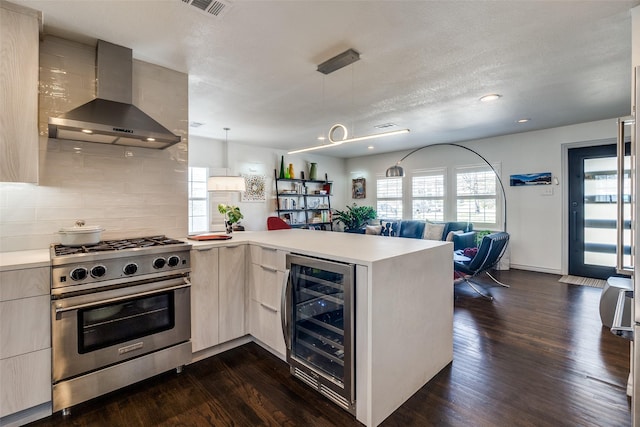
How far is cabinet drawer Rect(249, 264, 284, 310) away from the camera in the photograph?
7.55ft

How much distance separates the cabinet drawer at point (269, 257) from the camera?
7.34ft

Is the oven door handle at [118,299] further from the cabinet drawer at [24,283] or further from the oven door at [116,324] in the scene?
the cabinet drawer at [24,283]

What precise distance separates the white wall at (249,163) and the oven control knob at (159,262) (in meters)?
3.83

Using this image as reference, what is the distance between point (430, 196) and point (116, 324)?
630 cm

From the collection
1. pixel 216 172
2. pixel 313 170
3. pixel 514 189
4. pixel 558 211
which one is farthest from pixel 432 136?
pixel 216 172

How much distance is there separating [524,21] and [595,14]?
1.46 feet

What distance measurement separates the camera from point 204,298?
238cm

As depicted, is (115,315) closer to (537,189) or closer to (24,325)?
(24,325)

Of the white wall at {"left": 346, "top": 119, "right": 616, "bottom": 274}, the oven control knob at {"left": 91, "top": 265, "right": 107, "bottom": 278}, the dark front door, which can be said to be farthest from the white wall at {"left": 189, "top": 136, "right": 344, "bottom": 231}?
the dark front door

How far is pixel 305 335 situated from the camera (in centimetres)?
216

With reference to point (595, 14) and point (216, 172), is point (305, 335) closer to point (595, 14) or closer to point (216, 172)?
point (595, 14)

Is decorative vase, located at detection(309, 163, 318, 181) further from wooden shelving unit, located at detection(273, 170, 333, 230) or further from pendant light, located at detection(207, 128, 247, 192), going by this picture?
pendant light, located at detection(207, 128, 247, 192)

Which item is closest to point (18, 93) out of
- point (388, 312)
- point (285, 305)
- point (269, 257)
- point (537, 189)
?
point (269, 257)

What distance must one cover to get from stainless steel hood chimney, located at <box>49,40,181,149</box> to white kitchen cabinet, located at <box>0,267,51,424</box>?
0.96 meters
